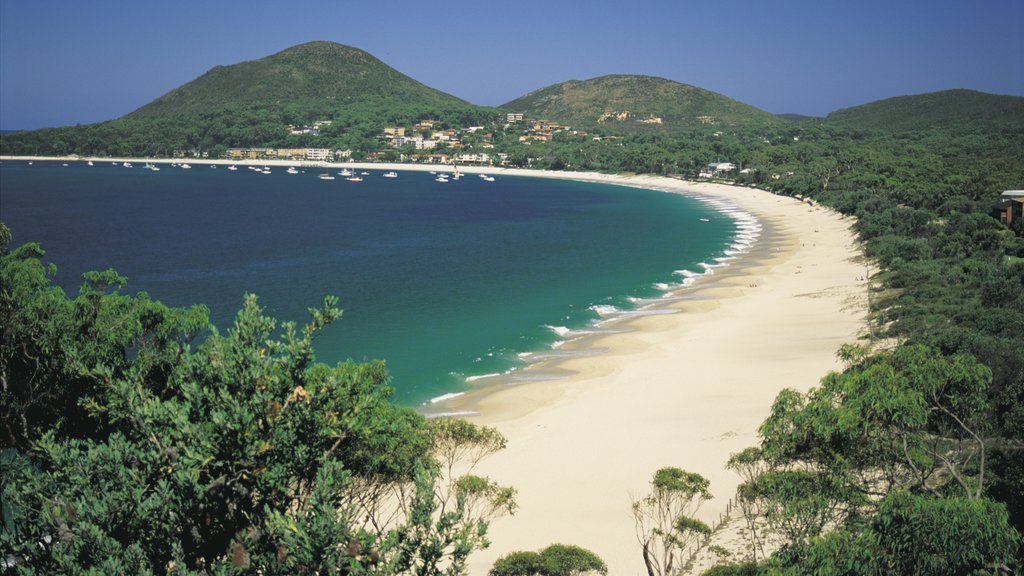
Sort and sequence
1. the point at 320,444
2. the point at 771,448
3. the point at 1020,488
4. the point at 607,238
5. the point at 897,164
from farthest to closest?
the point at 897,164, the point at 607,238, the point at 771,448, the point at 1020,488, the point at 320,444

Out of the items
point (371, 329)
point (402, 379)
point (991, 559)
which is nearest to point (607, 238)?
point (371, 329)

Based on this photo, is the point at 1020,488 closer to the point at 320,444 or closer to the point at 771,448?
the point at 771,448

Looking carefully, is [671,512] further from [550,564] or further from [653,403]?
[653,403]

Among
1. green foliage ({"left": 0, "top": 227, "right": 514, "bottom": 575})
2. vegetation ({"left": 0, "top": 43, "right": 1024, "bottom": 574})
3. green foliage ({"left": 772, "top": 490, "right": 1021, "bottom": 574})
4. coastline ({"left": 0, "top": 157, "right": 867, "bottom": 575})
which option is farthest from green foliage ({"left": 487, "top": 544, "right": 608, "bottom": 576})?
green foliage ({"left": 772, "top": 490, "right": 1021, "bottom": 574})

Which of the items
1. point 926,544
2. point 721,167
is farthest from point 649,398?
point 721,167

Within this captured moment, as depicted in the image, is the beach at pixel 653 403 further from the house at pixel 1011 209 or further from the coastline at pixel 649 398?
the house at pixel 1011 209

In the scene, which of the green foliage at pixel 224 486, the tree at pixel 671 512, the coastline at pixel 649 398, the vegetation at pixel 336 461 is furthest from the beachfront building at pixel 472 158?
the green foliage at pixel 224 486

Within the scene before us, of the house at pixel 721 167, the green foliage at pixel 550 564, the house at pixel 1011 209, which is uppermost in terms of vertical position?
the house at pixel 721 167
